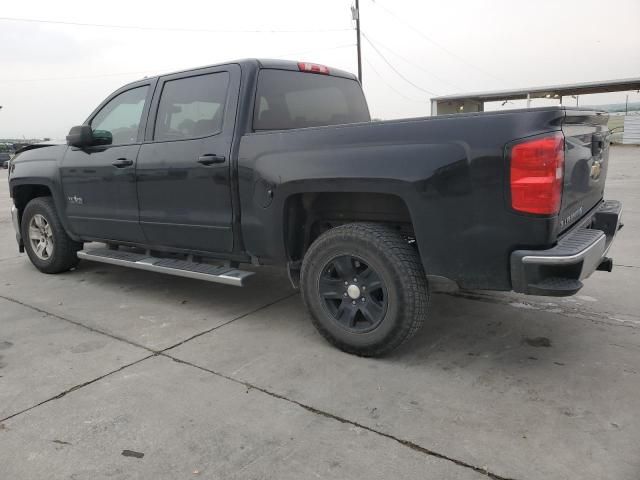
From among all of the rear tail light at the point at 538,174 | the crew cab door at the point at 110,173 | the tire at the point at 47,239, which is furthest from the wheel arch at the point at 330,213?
the tire at the point at 47,239

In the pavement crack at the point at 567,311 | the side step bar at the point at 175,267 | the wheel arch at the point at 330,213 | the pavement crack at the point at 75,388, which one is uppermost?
the wheel arch at the point at 330,213

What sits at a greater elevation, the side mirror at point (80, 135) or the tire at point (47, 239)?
the side mirror at point (80, 135)

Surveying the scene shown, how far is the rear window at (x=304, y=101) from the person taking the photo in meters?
3.90

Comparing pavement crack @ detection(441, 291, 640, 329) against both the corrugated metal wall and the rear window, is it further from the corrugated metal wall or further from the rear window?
the corrugated metal wall

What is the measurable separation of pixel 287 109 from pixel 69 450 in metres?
2.73

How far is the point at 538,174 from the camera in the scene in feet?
8.36

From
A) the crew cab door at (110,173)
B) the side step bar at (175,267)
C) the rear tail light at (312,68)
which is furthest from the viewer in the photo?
the crew cab door at (110,173)

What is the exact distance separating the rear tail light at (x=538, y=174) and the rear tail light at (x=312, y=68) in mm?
2264

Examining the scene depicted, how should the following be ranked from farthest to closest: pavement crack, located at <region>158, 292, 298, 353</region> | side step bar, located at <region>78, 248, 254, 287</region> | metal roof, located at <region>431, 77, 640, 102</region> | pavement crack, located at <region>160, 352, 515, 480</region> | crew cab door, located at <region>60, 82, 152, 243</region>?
metal roof, located at <region>431, 77, 640, 102</region>, crew cab door, located at <region>60, 82, 152, 243</region>, side step bar, located at <region>78, 248, 254, 287</region>, pavement crack, located at <region>158, 292, 298, 353</region>, pavement crack, located at <region>160, 352, 515, 480</region>

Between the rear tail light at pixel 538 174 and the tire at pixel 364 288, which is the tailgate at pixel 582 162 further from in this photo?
the tire at pixel 364 288

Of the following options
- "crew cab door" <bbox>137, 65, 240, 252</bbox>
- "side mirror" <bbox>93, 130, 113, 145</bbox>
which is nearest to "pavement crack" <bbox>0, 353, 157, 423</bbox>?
"crew cab door" <bbox>137, 65, 240, 252</bbox>

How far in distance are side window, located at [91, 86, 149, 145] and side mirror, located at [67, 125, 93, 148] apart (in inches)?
3.4

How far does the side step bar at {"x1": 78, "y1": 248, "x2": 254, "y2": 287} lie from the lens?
12.4 feet

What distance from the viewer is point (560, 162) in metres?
2.59
